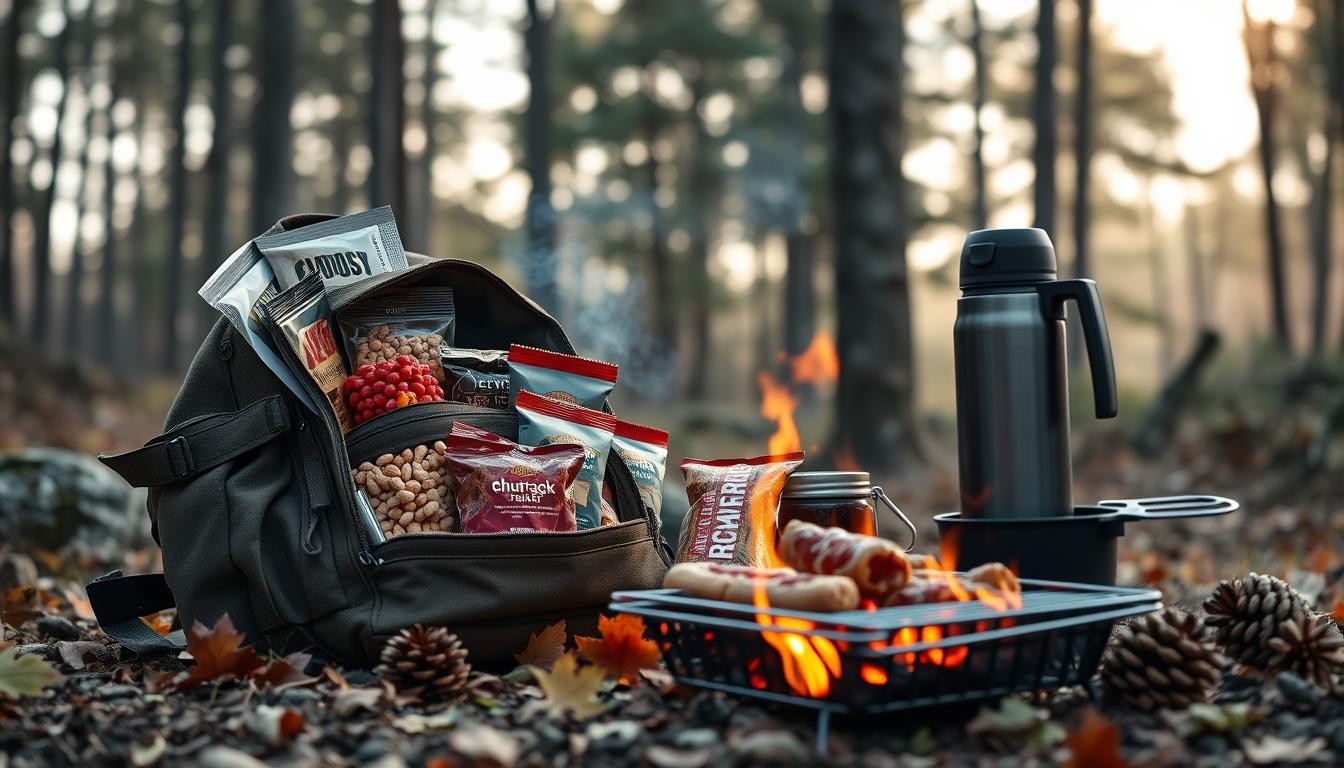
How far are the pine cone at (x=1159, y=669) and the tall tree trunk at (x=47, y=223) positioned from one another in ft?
63.5

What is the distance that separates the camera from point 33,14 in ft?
69.0

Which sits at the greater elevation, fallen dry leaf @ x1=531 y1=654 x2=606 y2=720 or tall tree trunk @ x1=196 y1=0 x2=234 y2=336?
tall tree trunk @ x1=196 y1=0 x2=234 y2=336

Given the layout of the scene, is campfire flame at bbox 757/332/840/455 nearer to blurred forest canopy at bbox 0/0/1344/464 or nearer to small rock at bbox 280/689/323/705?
small rock at bbox 280/689/323/705

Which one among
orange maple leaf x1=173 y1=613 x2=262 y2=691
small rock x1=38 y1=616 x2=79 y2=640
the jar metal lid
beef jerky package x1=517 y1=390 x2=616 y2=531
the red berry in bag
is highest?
the red berry in bag

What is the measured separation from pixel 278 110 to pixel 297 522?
8.48 meters

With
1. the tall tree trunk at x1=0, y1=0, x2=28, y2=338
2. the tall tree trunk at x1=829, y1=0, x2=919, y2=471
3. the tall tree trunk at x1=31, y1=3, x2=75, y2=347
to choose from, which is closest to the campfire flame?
the tall tree trunk at x1=829, y1=0, x2=919, y2=471

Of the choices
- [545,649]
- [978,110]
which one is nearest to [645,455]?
[545,649]

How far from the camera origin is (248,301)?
9.71ft

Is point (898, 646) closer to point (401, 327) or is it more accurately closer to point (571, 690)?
point (571, 690)

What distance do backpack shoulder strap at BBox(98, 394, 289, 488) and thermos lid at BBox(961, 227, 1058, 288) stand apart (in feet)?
5.65

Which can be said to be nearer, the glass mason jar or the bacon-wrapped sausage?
the bacon-wrapped sausage

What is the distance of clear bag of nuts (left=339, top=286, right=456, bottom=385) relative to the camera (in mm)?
3127

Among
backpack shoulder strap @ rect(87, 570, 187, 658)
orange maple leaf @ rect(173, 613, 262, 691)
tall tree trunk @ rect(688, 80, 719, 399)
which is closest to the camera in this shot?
orange maple leaf @ rect(173, 613, 262, 691)

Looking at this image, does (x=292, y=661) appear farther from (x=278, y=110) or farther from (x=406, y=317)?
(x=278, y=110)
